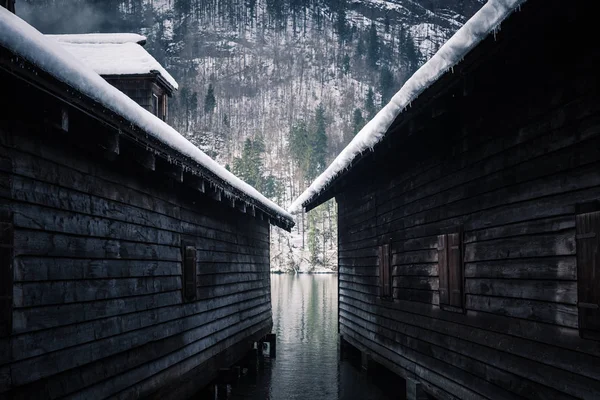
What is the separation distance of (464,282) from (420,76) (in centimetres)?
305

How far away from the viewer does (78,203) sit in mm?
6410

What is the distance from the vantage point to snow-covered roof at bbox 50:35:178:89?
14.7 meters

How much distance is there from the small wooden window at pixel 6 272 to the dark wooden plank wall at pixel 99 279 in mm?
87

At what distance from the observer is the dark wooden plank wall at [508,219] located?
5395 mm

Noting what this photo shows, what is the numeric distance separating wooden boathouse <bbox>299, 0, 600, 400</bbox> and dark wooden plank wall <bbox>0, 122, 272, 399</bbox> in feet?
11.8

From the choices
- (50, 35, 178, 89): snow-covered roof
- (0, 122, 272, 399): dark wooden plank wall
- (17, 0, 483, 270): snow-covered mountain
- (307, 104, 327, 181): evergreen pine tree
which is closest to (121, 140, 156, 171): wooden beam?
(0, 122, 272, 399): dark wooden plank wall

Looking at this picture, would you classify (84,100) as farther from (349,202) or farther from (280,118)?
(280,118)

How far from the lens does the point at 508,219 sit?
266 inches

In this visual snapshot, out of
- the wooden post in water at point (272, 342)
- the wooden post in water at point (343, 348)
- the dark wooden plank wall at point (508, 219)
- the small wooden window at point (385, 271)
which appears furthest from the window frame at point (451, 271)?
the wooden post in water at point (272, 342)

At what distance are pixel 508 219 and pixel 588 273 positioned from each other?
1640 mm

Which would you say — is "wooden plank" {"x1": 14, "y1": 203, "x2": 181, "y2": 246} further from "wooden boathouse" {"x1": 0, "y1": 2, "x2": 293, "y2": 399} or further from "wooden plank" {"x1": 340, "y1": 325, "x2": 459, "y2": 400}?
"wooden plank" {"x1": 340, "y1": 325, "x2": 459, "y2": 400}

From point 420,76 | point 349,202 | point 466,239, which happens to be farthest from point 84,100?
point 349,202

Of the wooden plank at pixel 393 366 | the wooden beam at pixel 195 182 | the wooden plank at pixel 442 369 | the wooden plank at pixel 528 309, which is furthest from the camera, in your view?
the wooden beam at pixel 195 182

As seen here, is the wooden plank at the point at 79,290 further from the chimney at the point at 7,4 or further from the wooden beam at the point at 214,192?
the chimney at the point at 7,4
